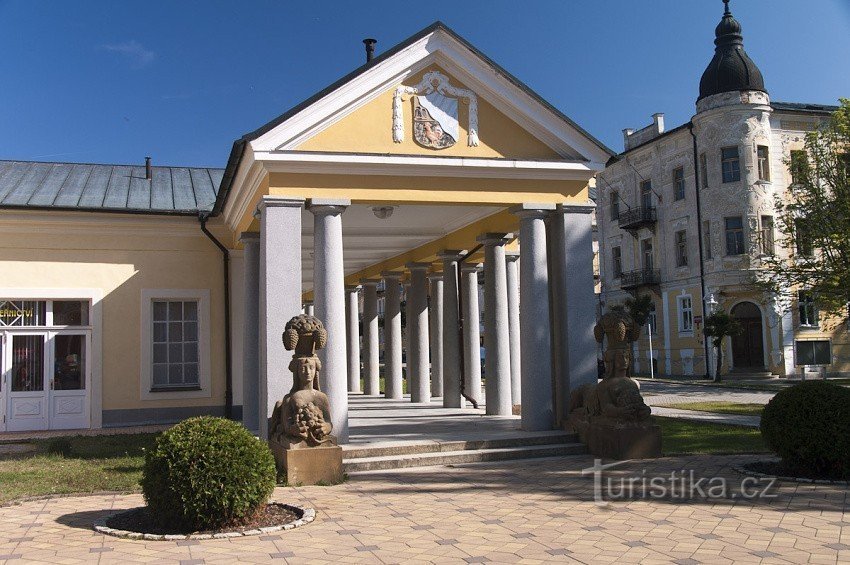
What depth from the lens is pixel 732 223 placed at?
35.3m

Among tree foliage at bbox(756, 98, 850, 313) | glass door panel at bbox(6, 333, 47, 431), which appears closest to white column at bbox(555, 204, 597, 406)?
tree foliage at bbox(756, 98, 850, 313)

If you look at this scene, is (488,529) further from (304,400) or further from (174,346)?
(174,346)

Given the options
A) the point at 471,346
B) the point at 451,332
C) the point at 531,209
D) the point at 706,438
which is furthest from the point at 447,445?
the point at 471,346

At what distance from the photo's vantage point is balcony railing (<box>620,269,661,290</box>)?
39.1 metres

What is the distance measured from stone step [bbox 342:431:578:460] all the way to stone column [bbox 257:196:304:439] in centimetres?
121

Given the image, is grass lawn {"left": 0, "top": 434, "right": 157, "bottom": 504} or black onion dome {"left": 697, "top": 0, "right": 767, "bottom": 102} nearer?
grass lawn {"left": 0, "top": 434, "right": 157, "bottom": 504}

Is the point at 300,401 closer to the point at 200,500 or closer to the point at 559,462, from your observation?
the point at 200,500

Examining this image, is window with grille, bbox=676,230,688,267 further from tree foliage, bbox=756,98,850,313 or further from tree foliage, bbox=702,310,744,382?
tree foliage, bbox=756,98,850,313

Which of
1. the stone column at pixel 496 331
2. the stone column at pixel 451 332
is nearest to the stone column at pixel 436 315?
the stone column at pixel 451 332

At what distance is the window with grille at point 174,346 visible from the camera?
16375mm

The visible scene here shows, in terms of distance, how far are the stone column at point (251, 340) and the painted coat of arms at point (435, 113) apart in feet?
12.6

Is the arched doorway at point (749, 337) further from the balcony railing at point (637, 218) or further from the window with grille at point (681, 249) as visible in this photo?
the balcony railing at point (637, 218)

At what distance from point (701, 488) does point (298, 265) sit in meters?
5.70

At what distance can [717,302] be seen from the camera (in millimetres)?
35281
